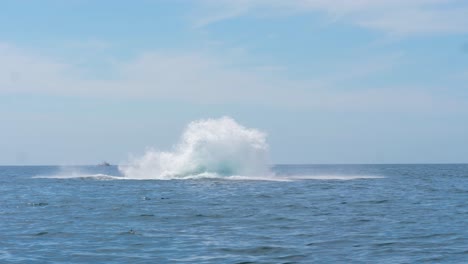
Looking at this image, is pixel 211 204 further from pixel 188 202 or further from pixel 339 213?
pixel 339 213

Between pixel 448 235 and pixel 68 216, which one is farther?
pixel 68 216

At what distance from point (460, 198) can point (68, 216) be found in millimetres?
29899

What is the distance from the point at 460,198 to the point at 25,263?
36.5 metres

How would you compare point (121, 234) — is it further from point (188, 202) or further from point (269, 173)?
point (269, 173)

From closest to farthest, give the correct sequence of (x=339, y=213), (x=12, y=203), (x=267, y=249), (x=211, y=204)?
(x=267, y=249), (x=339, y=213), (x=211, y=204), (x=12, y=203)

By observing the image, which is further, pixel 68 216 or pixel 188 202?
pixel 188 202

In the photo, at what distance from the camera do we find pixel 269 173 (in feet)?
320

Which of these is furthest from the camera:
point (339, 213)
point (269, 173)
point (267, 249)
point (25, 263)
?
point (269, 173)

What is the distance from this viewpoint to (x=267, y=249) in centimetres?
2372

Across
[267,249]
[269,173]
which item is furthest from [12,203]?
[269,173]

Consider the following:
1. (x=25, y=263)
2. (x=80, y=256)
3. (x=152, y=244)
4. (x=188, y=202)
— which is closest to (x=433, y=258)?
(x=152, y=244)

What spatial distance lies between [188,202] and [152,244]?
20259 mm

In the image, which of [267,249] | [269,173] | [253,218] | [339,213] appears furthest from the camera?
[269,173]

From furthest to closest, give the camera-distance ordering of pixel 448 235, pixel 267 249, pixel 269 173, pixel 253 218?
pixel 269 173, pixel 253 218, pixel 448 235, pixel 267 249
